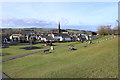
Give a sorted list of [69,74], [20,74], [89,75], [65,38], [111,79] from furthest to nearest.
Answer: [65,38] → [20,74] → [69,74] → [89,75] → [111,79]

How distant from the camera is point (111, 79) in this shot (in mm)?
9594

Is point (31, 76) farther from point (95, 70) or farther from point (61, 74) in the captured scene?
point (95, 70)

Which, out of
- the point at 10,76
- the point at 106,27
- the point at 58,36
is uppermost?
the point at 106,27

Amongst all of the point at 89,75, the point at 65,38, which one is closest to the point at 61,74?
the point at 89,75

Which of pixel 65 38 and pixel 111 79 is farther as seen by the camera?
pixel 65 38

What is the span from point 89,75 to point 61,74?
124 inches

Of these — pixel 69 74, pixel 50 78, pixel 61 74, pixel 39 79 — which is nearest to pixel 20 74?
pixel 39 79

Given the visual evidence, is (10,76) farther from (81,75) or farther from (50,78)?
(81,75)

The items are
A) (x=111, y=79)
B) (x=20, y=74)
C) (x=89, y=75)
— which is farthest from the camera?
(x=20, y=74)

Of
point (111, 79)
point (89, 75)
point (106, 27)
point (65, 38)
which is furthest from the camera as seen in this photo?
point (106, 27)

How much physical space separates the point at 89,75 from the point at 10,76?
30.8 ft

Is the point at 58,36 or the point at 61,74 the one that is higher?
the point at 58,36

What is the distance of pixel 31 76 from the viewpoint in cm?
1160

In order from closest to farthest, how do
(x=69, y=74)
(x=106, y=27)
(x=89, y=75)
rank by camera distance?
(x=89, y=75) < (x=69, y=74) < (x=106, y=27)
